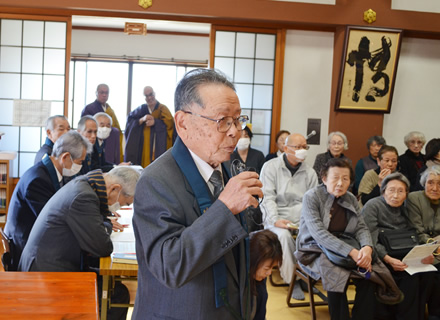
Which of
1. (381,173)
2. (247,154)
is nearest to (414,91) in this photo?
(381,173)

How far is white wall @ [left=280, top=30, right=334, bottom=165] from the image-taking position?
5.96 metres

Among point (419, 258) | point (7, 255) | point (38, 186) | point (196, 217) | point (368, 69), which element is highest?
point (368, 69)

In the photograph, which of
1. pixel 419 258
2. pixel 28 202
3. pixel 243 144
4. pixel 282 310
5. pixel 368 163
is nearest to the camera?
pixel 28 202

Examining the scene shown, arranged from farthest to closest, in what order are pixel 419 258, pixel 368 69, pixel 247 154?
pixel 368 69 → pixel 247 154 → pixel 419 258

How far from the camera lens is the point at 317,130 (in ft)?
19.8

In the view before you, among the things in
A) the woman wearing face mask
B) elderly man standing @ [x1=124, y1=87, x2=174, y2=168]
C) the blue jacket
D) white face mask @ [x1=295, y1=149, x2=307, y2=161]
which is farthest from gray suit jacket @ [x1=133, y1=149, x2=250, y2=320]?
elderly man standing @ [x1=124, y1=87, x2=174, y2=168]

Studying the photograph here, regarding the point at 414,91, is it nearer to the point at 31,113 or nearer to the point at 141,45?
the point at 31,113

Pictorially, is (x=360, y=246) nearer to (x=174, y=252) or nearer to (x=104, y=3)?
(x=174, y=252)

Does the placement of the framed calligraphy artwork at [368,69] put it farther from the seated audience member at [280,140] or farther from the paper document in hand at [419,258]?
the paper document in hand at [419,258]

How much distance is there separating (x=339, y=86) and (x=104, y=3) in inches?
111

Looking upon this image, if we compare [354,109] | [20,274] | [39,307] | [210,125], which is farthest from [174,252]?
[354,109]

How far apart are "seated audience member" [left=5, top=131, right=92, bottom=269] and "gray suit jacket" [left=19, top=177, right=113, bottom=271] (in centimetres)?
35

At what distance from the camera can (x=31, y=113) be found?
5902 mm

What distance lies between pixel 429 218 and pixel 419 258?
390mm
